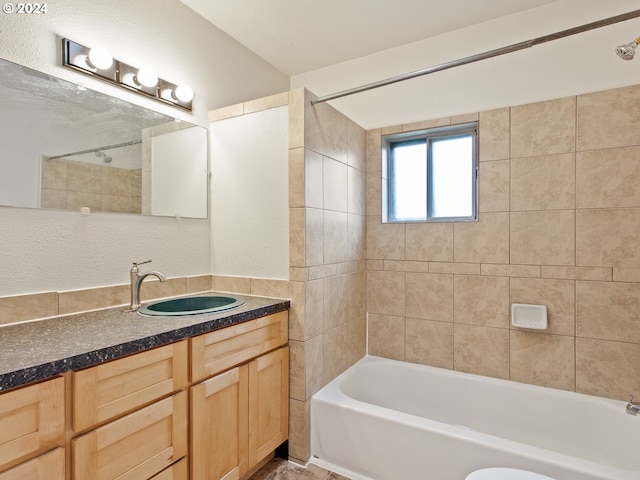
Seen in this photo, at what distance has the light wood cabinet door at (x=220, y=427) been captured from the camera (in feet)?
4.71

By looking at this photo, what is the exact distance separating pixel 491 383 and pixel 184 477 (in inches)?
72.9

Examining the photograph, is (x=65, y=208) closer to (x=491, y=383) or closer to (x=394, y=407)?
(x=394, y=407)

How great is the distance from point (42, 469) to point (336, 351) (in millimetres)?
1587

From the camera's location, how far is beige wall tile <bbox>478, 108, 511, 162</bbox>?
2221 millimetres

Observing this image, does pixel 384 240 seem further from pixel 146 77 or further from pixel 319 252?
pixel 146 77

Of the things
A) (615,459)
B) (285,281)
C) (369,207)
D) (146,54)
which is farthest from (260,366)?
(615,459)

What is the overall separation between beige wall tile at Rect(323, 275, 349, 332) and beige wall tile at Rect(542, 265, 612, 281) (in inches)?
49.3

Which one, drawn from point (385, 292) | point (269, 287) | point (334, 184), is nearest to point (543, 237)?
point (385, 292)

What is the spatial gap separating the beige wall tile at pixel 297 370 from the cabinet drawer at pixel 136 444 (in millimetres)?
691

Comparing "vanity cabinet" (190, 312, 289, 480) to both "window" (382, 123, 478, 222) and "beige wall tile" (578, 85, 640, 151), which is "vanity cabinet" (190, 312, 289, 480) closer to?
"window" (382, 123, 478, 222)

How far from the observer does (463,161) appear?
8.08 feet

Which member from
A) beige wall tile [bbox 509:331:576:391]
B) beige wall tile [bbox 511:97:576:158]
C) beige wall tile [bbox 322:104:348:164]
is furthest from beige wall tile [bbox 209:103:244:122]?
beige wall tile [bbox 509:331:576:391]

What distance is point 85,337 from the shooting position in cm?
121

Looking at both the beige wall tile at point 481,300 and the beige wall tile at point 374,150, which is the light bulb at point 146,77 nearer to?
the beige wall tile at point 374,150
